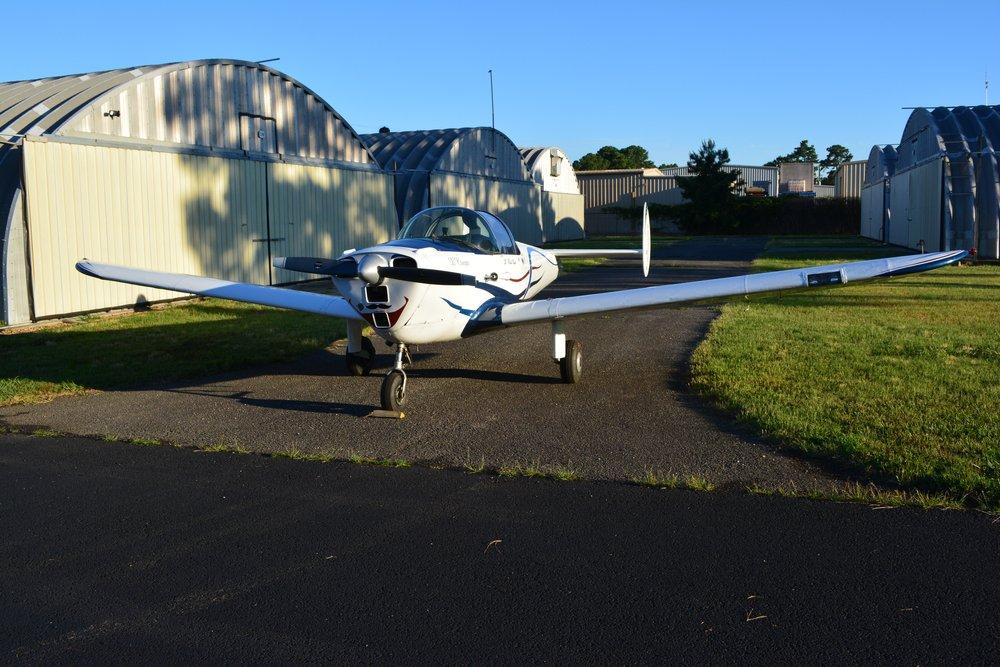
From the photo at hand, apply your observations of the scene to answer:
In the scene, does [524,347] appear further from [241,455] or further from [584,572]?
[584,572]

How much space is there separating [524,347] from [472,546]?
776cm

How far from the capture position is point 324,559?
495 cm

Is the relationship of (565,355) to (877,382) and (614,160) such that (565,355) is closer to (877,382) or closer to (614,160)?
(877,382)

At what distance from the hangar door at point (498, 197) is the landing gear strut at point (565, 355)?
2025 cm

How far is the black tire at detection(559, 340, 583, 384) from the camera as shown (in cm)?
1003

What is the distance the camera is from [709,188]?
62719 mm

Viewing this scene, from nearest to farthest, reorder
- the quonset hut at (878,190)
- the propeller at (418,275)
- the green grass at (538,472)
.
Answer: the green grass at (538,472), the propeller at (418,275), the quonset hut at (878,190)

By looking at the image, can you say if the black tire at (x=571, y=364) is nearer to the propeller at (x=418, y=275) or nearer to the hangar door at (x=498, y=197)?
the propeller at (x=418, y=275)

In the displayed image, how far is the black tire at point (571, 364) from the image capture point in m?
10.0

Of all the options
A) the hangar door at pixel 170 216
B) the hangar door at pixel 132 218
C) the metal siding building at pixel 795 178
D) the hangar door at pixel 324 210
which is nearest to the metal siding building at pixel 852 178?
the metal siding building at pixel 795 178

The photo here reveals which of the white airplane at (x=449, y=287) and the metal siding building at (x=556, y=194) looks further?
the metal siding building at (x=556, y=194)

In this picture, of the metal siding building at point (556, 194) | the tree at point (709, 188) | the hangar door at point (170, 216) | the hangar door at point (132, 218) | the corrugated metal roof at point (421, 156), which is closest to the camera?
the hangar door at point (132, 218)

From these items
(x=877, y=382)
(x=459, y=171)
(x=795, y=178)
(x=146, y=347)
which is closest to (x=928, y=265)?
(x=877, y=382)

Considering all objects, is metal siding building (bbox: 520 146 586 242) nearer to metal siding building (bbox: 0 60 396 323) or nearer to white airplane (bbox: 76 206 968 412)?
metal siding building (bbox: 0 60 396 323)
